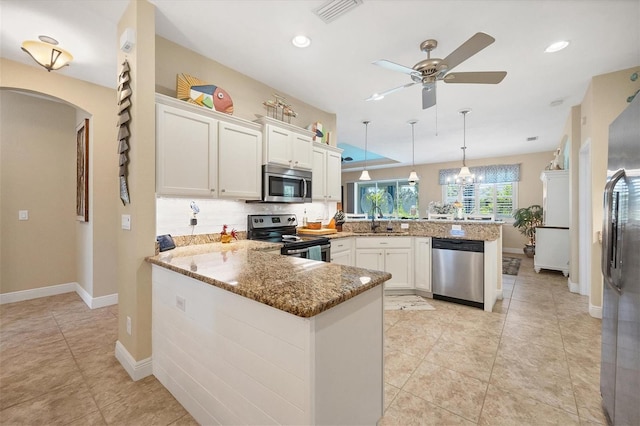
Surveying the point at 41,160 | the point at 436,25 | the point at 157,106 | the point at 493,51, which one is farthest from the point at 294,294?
the point at 41,160

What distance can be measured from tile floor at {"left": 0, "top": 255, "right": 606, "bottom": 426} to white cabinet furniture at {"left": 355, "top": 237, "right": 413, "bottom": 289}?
0.68m

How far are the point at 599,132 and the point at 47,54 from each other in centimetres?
572

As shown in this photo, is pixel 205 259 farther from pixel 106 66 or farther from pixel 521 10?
pixel 521 10

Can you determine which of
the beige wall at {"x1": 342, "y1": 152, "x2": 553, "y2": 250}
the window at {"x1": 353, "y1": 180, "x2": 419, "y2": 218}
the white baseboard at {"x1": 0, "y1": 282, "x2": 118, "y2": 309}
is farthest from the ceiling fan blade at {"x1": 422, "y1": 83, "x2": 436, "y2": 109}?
the beige wall at {"x1": 342, "y1": 152, "x2": 553, "y2": 250}

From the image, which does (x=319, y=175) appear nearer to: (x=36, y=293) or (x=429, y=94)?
(x=429, y=94)

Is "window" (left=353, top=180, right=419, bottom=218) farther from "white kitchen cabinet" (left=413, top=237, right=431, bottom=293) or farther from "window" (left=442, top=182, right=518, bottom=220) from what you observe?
"white kitchen cabinet" (left=413, top=237, right=431, bottom=293)

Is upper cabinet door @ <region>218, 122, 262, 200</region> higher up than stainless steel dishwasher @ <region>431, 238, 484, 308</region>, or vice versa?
upper cabinet door @ <region>218, 122, 262, 200</region>

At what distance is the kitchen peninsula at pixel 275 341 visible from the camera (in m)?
1.03

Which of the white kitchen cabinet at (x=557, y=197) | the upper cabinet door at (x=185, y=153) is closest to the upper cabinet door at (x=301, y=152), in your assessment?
the upper cabinet door at (x=185, y=153)

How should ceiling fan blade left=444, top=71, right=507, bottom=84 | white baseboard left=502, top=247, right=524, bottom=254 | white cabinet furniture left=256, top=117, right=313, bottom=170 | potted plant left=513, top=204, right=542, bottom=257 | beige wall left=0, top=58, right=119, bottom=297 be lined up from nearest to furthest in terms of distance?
ceiling fan blade left=444, top=71, right=507, bottom=84
white cabinet furniture left=256, top=117, right=313, bottom=170
beige wall left=0, top=58, right=119, bottom=297
potted plant left=513, top=204, right=542, bottom=257
white baseboard left=502, top=247, right=524, bottom=254

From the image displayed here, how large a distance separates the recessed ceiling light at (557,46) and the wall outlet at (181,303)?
3.79m

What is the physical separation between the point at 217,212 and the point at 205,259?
1139mm

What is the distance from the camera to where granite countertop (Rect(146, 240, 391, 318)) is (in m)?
1.03

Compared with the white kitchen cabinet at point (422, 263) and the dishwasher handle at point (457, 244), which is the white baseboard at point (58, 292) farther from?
the dishwasher handle at point (457, 244)
